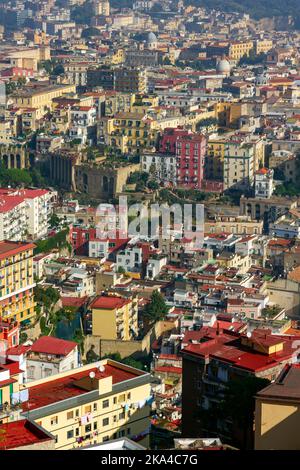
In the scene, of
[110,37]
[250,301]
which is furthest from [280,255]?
[110,37]

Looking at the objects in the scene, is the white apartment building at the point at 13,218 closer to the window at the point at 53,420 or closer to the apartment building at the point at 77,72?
the window at the point at 53,420

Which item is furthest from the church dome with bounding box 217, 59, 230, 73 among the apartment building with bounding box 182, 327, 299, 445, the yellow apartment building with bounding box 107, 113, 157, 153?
the apartment building with bounding box 182, 327, 299, 445

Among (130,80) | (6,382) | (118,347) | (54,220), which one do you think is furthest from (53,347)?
(130,80)

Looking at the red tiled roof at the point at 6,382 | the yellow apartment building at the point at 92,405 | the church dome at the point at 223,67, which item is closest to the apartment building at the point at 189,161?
the church dome at the point at 223,67
